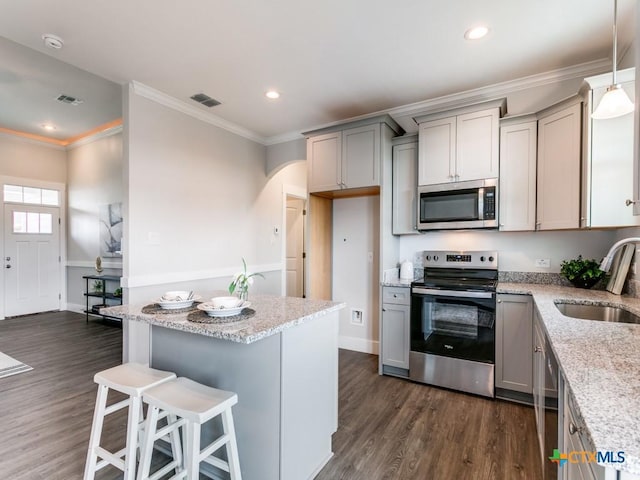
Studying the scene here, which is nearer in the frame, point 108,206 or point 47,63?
point 47,63

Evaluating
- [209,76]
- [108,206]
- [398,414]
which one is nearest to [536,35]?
[209,76]

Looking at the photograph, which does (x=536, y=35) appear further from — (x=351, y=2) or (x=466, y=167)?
(x=351, y=2)

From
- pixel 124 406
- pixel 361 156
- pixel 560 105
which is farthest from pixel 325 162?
pixel 124 406

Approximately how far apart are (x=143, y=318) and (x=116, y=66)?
2.36 metres

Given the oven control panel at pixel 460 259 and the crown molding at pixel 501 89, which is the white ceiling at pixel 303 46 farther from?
the oven control panel at pixel 460 259

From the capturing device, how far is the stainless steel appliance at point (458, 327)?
273cm

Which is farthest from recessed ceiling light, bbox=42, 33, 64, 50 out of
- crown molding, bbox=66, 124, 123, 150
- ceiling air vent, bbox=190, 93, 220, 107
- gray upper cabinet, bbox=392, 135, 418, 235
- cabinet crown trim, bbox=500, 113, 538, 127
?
cabinet crown trim, bbox=500, 113, 538, 127

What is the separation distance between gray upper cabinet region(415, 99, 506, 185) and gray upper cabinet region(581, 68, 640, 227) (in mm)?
668

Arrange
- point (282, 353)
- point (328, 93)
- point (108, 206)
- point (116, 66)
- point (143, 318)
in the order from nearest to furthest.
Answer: point (282, 353), point (143, 318), point (116, 66), point (328, 93), point (108, 206)

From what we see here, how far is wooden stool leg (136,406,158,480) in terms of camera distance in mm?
1433

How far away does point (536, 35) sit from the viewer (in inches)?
92.0

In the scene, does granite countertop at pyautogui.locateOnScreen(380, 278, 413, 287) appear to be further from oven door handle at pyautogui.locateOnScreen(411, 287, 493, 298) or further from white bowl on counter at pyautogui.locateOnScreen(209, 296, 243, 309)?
white bowl on counter at pyautogui.locateOnScreen(209, 296, 243, 309)

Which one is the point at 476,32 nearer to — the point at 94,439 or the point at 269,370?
the point at 269,370

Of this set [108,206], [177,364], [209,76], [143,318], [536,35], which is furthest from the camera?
[108,206]
